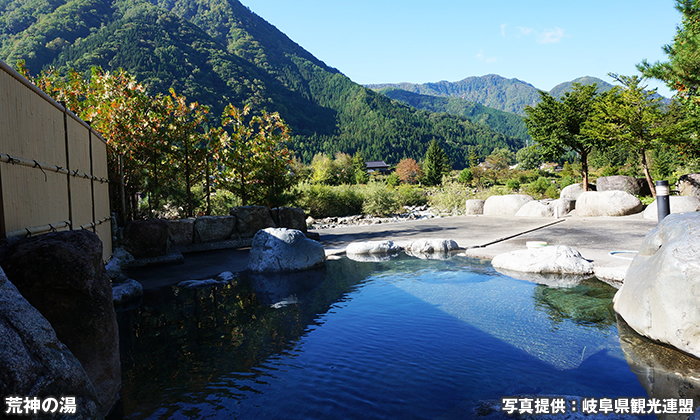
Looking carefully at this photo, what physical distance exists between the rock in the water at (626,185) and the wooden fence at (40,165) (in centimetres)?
1959

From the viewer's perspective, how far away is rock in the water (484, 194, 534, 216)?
661 inches

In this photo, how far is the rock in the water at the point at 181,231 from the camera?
10148mm

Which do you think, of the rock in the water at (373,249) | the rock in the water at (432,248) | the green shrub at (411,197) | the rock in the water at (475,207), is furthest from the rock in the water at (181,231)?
the green shrub at (411,197)

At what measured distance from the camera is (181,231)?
10234 mm

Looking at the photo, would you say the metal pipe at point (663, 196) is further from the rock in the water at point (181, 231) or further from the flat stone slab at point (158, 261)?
the rock in the water at point (181, 231)

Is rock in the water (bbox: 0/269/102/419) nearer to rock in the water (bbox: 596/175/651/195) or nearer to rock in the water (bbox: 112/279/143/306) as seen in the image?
rock in the water (bbox: 112/279/143/306)

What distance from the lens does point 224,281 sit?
6969mm

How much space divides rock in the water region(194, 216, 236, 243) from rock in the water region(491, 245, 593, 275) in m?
6.91

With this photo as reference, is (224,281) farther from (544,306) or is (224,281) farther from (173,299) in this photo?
(544,306)

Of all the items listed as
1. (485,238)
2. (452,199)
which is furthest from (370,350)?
(452,199)

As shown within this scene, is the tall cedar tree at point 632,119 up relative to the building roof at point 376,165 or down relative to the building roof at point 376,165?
down

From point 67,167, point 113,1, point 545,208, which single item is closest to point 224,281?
point 67,167

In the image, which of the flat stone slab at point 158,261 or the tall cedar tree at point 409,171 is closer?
the flat stone slab at point 158,261

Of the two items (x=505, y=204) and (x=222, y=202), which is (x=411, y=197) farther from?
(x=222, y=202)
